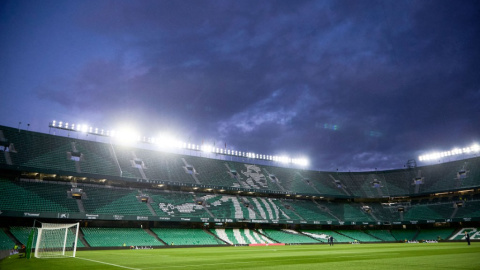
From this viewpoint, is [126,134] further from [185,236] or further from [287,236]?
[287,236]

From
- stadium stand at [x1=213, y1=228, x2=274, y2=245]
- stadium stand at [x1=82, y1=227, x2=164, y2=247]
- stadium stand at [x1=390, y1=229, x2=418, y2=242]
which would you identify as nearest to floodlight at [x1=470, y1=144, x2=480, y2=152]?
stadium stand at [x1=390, y1=229, x2=418, y2=242]

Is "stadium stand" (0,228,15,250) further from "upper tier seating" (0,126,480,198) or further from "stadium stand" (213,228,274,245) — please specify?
"stadium stand" (213,228,274,245)

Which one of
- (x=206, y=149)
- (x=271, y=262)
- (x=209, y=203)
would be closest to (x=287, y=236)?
(x=209, y=203)

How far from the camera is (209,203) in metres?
58.4

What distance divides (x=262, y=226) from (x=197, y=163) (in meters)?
19.6

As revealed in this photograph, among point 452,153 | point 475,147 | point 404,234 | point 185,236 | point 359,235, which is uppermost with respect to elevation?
point 475,147

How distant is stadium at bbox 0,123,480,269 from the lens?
41.4 meters

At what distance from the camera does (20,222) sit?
41531 millimetres

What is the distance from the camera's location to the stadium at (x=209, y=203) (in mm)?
41406

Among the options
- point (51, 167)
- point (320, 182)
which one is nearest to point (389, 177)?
point (320, 182)

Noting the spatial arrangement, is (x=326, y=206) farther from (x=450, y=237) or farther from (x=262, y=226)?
(x=450, y=237)

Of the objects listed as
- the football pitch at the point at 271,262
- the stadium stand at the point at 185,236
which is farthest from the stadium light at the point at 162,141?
the football pitch at the point at 271,262

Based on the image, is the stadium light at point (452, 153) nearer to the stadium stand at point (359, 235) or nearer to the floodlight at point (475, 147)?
the floodlight at point (475, 147)

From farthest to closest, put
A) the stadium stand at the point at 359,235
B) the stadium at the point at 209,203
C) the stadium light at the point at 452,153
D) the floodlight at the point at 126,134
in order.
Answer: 1. the stadium light at the point at 452,153
2. the stadium stand at the point at 359,235
3. the floodlight at the point at 126,134
4. the stadium at the point at 209,203
